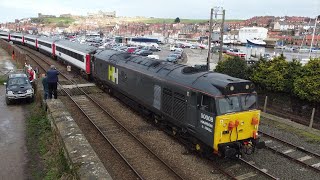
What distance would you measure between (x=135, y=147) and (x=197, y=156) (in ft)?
8.89

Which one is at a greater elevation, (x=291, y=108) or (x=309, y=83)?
(x=309, y=83)

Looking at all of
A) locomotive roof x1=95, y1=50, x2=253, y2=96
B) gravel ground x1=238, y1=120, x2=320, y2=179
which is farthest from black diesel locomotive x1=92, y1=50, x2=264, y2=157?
gravel ground x1=238, y1=120, x2=320, y2=179

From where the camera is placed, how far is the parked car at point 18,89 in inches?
761

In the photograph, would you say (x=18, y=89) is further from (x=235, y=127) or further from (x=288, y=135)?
(x=288, y=135)

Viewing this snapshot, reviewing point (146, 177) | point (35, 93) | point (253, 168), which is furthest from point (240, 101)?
point (35, 93)

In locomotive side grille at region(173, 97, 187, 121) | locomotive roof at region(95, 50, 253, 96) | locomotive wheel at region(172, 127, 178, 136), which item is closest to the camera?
locomotive roof at region(95, 50, 253, 96)

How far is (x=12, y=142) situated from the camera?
13742 mm

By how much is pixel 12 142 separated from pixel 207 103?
912cm

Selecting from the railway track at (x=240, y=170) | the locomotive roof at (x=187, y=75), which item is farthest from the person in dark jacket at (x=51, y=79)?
the railway track at (x=240, y=170)

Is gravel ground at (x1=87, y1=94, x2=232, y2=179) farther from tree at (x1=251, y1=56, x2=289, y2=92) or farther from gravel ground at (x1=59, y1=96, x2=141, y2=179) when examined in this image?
tree at (x1=251, y1=56, x2=289, y2=92)

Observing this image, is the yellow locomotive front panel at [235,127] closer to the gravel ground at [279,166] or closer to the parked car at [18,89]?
the gravel ground at [279,166]

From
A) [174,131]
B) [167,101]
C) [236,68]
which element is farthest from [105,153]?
[236,68]

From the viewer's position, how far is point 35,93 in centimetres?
2195

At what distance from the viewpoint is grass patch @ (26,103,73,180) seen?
10617 mm
